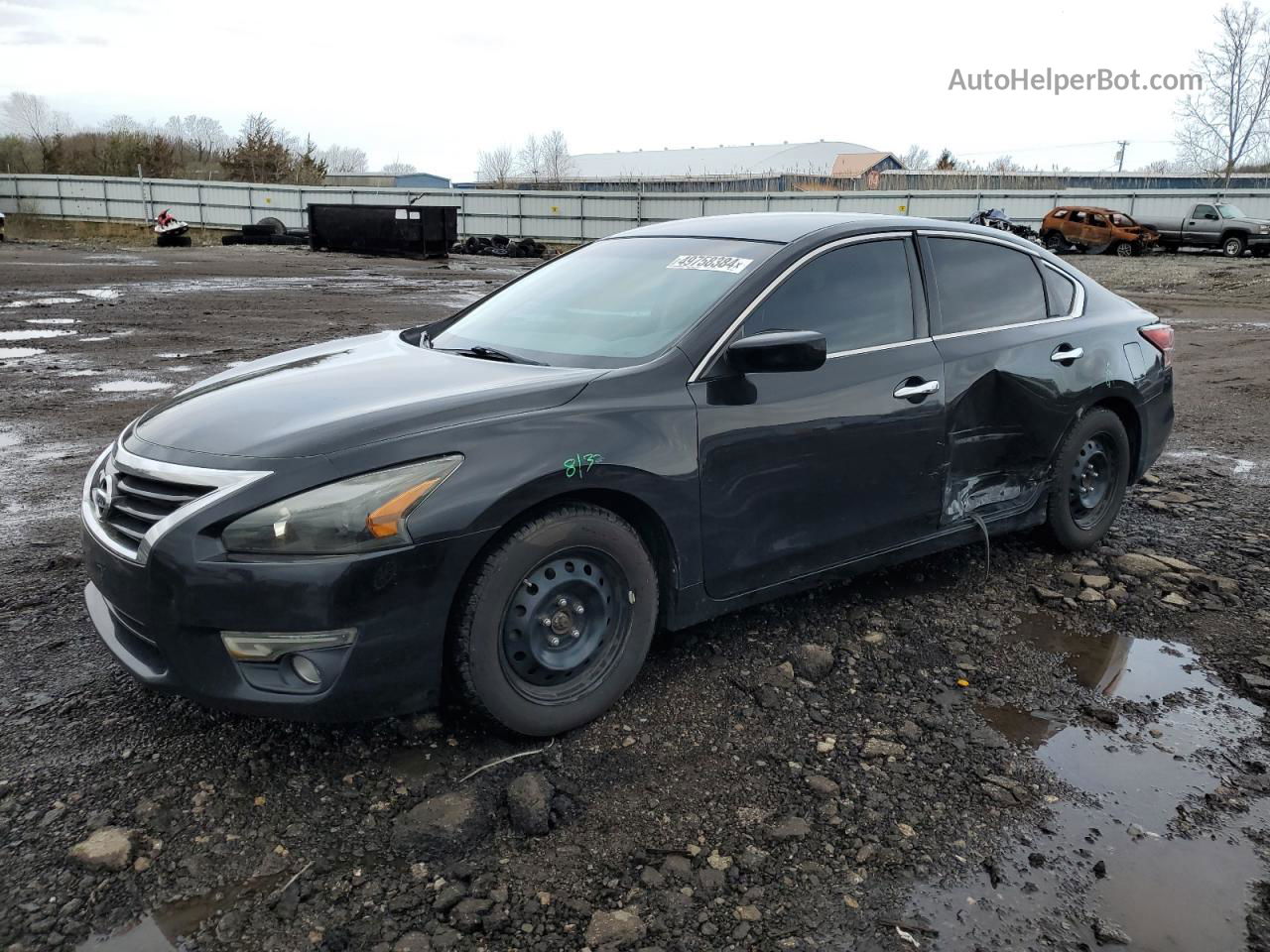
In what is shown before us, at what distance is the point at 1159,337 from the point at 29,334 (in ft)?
39.8

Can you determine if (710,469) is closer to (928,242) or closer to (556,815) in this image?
(556,815)

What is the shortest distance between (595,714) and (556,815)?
45 centimetres

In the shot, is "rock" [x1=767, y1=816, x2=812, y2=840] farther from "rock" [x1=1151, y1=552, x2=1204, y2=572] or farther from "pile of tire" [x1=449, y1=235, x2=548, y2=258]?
"pile of tire" [x1=449, y1=235, x2=548, y2=258]

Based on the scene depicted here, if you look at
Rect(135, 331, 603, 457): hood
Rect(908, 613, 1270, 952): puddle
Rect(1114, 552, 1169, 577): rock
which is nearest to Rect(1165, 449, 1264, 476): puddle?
Rect(1114, 552, 1169, 577): rock

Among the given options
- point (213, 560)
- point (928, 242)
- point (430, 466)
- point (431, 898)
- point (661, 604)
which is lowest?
point (431, 898)

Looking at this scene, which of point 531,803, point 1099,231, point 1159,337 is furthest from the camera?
point 1099,231

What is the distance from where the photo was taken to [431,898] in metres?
2.38

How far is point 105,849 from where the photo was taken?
251 centimetres

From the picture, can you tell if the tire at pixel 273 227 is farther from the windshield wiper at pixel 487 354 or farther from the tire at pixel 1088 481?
the tire at pixel 1088 481

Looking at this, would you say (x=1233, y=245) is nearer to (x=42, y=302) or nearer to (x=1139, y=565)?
(x=1139, y=565)

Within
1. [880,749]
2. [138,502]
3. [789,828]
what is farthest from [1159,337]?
[138,502]

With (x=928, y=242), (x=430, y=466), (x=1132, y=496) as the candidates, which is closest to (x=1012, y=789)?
(x=430, y=466)

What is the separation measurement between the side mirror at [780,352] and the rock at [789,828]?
1.41 m

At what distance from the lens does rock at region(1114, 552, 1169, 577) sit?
4.61 m
